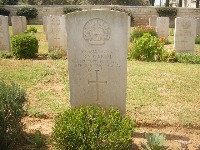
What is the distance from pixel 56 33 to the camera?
12.3m

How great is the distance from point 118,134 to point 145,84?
13.5ft

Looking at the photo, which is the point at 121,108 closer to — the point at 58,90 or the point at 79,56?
the point at 79,56

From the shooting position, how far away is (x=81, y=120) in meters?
3.62

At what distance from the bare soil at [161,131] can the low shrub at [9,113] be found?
372 millimetres

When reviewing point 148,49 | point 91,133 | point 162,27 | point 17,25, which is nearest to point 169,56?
point 148,49

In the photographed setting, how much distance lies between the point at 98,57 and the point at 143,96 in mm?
2452

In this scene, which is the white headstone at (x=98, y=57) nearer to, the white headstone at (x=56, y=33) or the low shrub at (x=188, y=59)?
the low shrub at (x=188, y=59)

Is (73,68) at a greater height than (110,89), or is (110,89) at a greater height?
(73,68)

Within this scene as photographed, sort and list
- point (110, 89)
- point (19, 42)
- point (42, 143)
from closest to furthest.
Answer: point (42, 143), point (110, 89), point (19, 42)

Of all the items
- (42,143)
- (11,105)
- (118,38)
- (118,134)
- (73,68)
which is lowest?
(42,143)

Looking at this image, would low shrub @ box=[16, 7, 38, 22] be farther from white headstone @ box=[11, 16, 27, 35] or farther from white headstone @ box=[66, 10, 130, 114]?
white headstone @ box=[66, 10, 130, 114]

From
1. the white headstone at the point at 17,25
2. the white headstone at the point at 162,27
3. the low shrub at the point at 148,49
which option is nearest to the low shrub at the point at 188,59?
the low shrub at the point at 148,49

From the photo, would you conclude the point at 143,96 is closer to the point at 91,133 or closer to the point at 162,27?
the point at 91,133

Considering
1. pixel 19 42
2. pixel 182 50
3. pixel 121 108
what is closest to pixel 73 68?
pixel 121 108
